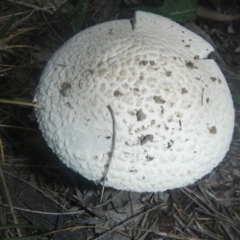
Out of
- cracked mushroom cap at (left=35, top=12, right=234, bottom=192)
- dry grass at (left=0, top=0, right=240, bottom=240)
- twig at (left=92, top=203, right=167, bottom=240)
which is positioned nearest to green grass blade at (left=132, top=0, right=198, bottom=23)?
dry grass at (left=0, top=0, right=240, bottom=240)

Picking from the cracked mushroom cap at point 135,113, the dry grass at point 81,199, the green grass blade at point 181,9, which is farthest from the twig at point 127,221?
the green grass blade at point 181,9

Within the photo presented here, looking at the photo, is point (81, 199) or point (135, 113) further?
point (81, 199)

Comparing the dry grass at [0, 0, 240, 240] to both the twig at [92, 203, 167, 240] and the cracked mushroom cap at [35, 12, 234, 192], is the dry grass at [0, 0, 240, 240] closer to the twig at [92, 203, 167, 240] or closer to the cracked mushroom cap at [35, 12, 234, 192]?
the twig at [92, 203, 167, 240]

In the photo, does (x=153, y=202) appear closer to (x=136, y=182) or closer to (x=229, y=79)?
(x=136, y=182)

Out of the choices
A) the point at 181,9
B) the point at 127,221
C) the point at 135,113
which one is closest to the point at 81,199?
the point at 127,221

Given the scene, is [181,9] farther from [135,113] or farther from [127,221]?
[127,221]

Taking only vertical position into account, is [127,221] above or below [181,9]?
below

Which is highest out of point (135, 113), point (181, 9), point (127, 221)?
point (181, 9)

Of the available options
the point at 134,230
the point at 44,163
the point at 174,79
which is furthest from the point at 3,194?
the point at 174,79
